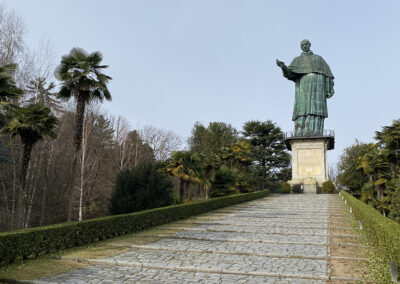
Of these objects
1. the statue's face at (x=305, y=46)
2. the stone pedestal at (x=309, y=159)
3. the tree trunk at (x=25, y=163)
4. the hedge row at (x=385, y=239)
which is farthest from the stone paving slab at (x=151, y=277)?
the statue's face at (x=305, y=46)

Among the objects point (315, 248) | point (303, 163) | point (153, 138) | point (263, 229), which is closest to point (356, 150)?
point (303, 163)

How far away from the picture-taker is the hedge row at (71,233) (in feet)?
25.5

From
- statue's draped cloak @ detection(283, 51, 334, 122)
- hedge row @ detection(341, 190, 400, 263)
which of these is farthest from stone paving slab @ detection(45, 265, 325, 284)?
statue's draped cloak @ detection(283, 51, 334, 122)

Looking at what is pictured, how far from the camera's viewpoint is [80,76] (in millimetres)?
13367

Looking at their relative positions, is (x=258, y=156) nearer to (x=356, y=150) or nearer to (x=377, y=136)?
(x=356, y=150)

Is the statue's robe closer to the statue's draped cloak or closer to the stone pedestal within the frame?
the statue's draped cloak

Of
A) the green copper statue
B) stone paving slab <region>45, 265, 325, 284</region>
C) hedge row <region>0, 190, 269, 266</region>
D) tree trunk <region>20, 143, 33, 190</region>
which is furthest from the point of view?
the green copper statue

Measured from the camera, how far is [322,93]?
44000 mm

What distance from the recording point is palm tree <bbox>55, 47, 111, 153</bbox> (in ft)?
44.0

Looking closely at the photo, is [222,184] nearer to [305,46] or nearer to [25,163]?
[25,163]

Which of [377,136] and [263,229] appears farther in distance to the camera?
[377,136]

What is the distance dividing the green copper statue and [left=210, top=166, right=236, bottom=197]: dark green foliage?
17.5m

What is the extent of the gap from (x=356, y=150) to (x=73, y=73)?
36.4m

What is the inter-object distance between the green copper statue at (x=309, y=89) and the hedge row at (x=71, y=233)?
3203 centimetres
